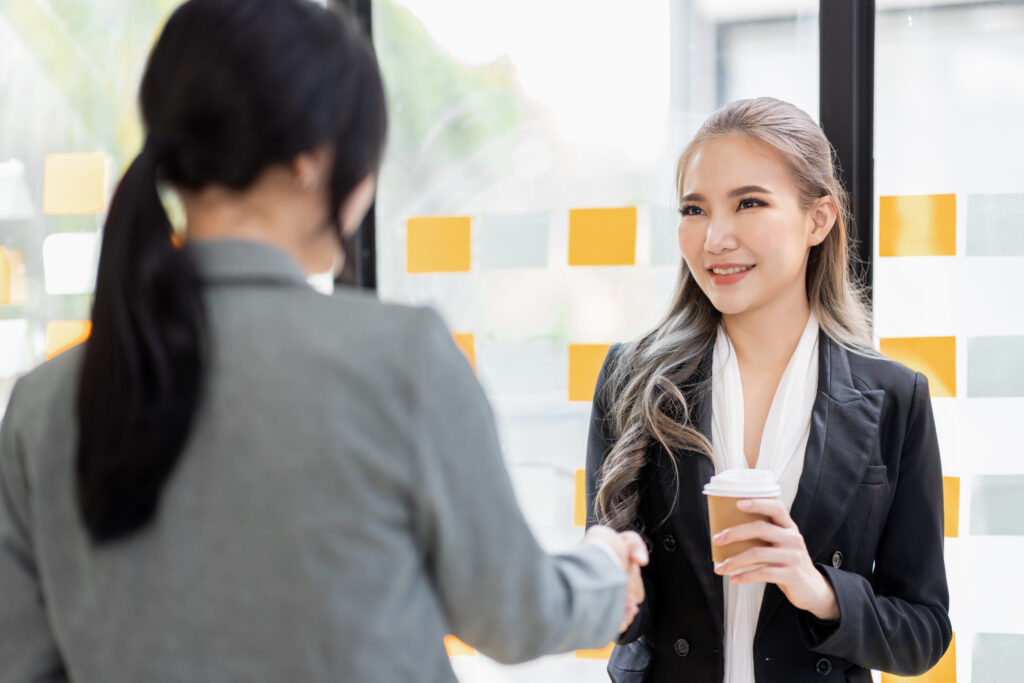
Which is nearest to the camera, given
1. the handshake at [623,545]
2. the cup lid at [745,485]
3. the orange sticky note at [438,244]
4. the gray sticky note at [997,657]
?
the handshake at [623,545]

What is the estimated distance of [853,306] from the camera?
181cm

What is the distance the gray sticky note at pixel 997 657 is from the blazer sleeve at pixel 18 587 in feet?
6.08

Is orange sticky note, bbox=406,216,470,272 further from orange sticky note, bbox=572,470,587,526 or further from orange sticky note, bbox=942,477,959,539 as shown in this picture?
orange sticky note, bbox=942,477,959,539

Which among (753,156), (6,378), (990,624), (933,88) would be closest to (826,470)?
(753,156)

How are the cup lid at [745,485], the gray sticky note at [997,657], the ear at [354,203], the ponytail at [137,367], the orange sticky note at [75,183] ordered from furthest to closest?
the orange sticky note at [75,183] → the gray sticky note at [997,657] → the cup lid at [745,485] → the ear at [354,203] → the ponytail at [137,367]

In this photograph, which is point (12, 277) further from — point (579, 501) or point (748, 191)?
point (748, 191)

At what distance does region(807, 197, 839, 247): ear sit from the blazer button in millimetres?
767

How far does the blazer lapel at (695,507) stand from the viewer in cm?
159

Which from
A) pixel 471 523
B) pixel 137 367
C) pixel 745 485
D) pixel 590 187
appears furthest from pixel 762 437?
pixel 137 367

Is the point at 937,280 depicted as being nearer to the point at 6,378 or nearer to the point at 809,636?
the point at 809,636

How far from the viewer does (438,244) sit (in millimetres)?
2291

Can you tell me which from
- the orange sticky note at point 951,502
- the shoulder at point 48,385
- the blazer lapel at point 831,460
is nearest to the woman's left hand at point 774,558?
the blazer lapel at point 831,460

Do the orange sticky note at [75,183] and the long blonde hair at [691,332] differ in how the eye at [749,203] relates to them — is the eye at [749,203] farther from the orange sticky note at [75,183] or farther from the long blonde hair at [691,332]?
the orange sticky note at [75,183]

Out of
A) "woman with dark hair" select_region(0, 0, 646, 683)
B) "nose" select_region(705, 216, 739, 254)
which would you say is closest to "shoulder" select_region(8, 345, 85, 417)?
"woman with dark hair" select_region(0, 0, 646, 683)
